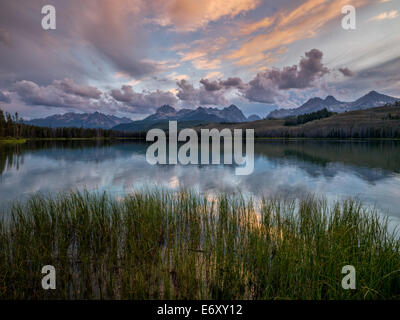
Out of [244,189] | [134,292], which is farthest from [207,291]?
[244,189]

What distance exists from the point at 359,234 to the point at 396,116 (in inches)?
8455

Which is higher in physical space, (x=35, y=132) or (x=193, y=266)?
(x=35, y=132)

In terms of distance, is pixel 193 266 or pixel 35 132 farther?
pixel 35 132

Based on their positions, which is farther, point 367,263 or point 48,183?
point 48,183

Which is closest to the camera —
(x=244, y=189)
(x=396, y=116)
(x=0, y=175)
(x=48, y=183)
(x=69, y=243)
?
(x=69, y=243)

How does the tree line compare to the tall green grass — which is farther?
the tree line

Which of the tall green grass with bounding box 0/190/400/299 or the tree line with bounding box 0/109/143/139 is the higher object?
the tree line with bounding box 0/109/143/139

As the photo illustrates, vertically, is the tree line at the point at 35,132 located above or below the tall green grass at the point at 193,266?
above

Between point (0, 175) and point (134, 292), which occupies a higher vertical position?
point (0, 175)

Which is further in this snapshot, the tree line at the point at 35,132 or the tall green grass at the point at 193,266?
the tree line at the point at 35,132
